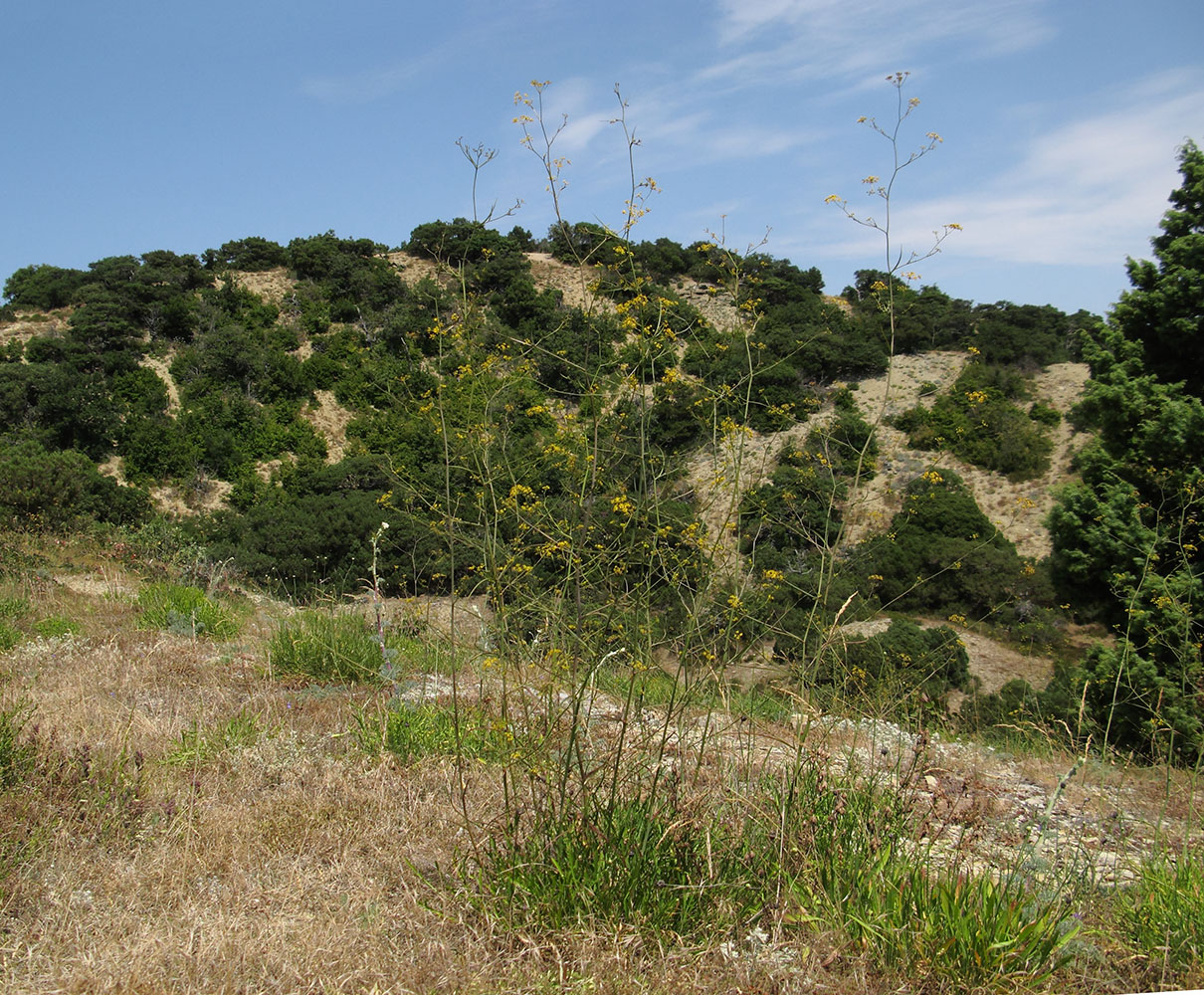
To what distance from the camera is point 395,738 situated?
325 centimetres

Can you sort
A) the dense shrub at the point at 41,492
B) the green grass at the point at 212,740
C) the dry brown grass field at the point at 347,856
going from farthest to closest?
1. the dense shrub at the point at 41,492
2. the green grass at the point at 212,740
3. the dry brown grass field at the point at 347,856

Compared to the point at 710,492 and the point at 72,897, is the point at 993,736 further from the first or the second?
the point at 72,897


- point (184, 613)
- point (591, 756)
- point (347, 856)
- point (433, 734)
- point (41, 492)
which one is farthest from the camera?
point (41, 492)

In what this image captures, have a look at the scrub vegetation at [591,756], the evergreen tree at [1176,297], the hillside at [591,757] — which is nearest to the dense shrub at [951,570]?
the evergreen tree at [1176,297]

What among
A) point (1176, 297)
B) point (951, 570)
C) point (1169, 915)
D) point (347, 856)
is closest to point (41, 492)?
point (347, 856)

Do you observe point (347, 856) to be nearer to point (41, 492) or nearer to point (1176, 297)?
point (1176, 297)

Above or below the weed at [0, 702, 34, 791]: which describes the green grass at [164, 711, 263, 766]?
below

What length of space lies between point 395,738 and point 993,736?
456cm

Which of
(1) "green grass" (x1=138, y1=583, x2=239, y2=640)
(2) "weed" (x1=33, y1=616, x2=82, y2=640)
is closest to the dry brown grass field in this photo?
(2) "weed" (x1=33, y1=616, x2=82, y2=640)

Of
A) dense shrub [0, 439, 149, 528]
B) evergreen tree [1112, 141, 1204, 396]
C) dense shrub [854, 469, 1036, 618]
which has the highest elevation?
evergreen tree [1112, 141, 1204, 396]

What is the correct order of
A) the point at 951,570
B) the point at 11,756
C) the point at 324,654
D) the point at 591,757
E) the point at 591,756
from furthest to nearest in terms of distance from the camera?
the point at 951,570, the point at 324,654, the point at 591,756, the point at 591,757, the point at 11,756

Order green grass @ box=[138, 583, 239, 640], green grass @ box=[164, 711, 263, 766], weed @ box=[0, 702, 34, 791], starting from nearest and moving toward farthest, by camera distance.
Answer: weed @ box=[0, 702, 34, 791] → green grass @ box=[164, 711, 263, 766] → green grass @ box=[138, 583, 239, 640]

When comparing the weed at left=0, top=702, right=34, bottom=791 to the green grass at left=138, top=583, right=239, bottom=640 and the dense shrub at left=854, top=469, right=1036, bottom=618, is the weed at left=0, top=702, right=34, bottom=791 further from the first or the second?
the dense shrub at left=854, top=469, right=1036, bottom=618

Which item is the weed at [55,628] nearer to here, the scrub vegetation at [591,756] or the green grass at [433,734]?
the scrub vegetation at [591,756]
